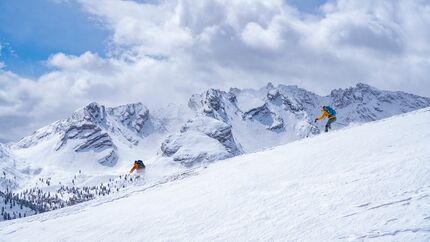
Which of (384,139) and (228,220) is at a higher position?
(384,139)

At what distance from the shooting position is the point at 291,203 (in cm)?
1102

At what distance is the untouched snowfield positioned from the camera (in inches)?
342

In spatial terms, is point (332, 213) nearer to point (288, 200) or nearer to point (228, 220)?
point (288, 200)

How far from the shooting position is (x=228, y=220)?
11.1 metres

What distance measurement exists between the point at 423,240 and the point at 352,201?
277 centimetres

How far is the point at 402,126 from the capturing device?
1938 centimetres

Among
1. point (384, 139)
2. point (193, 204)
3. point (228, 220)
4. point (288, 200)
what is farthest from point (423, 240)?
point (384, 139)

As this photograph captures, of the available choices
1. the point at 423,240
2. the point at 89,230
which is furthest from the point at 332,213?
the point at 89,230

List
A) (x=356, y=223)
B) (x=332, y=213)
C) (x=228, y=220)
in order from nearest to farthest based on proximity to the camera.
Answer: (x=356, y=223), (x=332, y=213), (x=228, y=220)

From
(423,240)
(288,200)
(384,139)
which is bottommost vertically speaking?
(423,240)

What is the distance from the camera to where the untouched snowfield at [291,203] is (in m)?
8.69

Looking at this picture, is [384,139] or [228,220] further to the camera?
[384,139]

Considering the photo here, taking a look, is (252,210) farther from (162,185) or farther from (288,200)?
(162,185)

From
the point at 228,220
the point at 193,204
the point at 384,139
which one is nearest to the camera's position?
the point at 228,220
